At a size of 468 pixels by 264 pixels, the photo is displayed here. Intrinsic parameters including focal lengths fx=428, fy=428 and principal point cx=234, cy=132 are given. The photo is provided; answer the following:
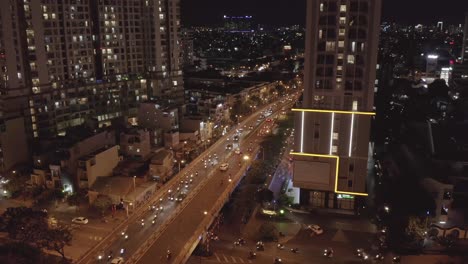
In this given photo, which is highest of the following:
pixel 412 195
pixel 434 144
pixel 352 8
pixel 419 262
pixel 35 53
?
pixel 352 8

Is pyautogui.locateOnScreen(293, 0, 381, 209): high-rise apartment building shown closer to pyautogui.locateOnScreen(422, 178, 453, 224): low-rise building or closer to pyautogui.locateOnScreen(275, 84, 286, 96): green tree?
pyautogui.locateOnScreen(422, 178, 453, 224): low-rise building

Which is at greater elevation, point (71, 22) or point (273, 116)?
point (71, 22)

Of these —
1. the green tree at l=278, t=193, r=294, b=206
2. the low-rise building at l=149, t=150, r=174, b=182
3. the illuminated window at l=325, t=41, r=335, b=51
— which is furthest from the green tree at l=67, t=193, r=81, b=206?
the illuminated window at l=325, t=41, r=335, b=51

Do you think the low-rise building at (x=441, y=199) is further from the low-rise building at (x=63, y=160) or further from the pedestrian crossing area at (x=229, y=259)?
the low-rise building at (x=63, y=160)

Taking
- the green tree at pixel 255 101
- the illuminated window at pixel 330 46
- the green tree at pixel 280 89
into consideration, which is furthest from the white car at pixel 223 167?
the green tree at pixel 280 89

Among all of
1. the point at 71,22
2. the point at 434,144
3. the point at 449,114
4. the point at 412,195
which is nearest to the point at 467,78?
the point at 449,114

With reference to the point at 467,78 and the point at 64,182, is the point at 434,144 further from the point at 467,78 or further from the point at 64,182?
the point at 467,78

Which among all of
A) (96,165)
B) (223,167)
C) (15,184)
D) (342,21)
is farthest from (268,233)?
(15,184)
